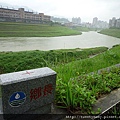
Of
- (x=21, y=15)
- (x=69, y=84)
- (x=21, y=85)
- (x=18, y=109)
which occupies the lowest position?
(x=18, y=109)

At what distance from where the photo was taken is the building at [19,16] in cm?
3675

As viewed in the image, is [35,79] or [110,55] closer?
[35,79]

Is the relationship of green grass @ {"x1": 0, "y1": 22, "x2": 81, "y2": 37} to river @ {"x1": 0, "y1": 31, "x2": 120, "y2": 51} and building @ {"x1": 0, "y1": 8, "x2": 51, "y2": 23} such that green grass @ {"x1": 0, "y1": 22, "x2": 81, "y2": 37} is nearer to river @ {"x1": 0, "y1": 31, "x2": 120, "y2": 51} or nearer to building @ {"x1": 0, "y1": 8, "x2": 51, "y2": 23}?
river @ {"x1": 0, "y1": 31, "x2": 120, "y2": 51}

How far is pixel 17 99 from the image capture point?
1.15m

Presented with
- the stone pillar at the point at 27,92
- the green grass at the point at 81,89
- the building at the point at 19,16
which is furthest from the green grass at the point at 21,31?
the stone pillar at the point at 27,92

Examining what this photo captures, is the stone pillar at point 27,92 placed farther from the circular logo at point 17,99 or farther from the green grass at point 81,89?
the green grass at point 81,89

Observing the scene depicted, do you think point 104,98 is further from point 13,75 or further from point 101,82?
point 13,75

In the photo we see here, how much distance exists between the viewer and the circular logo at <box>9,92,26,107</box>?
1118mm

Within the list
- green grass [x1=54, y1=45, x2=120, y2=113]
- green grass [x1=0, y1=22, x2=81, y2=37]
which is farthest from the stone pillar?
green grass [x1=0, y1=22, x2=81, y2=37]

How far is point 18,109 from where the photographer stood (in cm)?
118

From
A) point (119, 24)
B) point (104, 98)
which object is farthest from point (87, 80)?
point (119, 24)

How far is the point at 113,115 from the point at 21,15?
44.3m

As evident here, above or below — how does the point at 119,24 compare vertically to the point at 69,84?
above

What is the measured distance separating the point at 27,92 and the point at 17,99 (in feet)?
0.33
